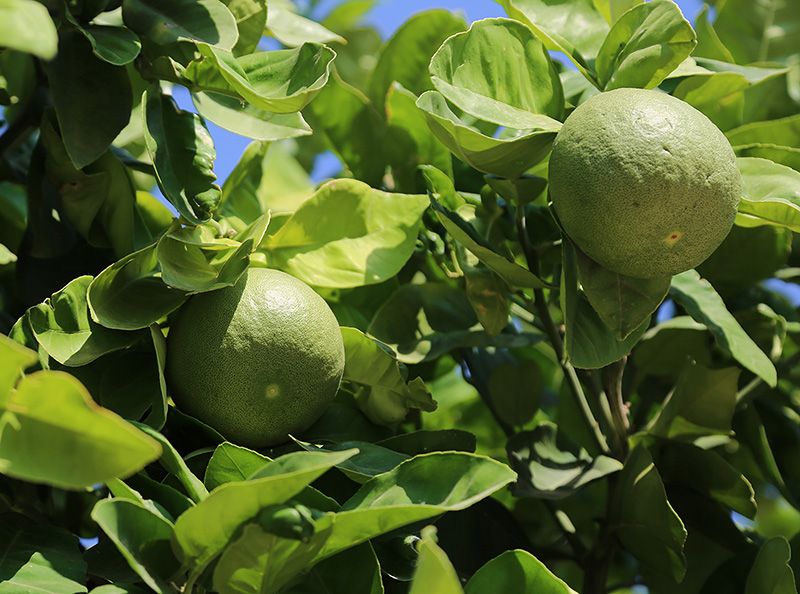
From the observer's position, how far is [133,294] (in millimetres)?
868

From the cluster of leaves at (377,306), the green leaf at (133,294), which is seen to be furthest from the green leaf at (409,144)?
the green leaf at (133,294)

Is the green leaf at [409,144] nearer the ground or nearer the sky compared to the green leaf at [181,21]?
nearer the ground

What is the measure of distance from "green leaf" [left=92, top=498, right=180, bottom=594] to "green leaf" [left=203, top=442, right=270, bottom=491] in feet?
0.28

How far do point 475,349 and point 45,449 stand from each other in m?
0.85

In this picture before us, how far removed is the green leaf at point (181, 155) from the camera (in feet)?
2.90

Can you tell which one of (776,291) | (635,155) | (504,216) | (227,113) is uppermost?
(635,155)

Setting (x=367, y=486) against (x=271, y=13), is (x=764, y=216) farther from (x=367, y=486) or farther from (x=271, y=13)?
(x=271, y=13)

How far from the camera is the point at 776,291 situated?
146 centimetres

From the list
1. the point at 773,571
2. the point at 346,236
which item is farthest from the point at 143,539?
the point at 773,571

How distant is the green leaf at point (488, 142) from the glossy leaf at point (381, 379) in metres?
0.24

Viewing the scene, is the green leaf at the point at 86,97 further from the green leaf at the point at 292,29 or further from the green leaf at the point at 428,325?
the green leaf at the point at 428,325

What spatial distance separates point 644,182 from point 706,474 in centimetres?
50

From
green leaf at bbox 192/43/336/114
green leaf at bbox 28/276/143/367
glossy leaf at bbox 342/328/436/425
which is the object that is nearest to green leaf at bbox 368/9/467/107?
green leaf at bbox 192/43/336/114

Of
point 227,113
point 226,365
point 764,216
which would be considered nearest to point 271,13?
point 227,113
